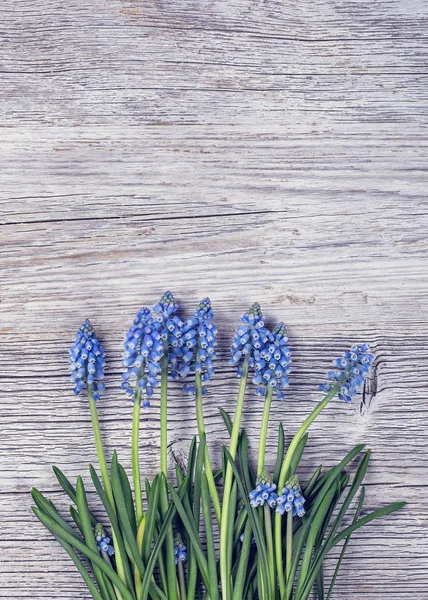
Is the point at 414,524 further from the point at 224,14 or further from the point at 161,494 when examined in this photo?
the point at 224,14

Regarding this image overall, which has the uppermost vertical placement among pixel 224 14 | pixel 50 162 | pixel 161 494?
pixel 224 14

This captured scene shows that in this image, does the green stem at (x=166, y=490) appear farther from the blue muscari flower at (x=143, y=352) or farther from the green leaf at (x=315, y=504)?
the green leaf at (x=315, y=504)

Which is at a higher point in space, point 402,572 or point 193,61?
point 193,61

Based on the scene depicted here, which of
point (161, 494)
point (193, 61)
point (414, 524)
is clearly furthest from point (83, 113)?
point (414, 524)

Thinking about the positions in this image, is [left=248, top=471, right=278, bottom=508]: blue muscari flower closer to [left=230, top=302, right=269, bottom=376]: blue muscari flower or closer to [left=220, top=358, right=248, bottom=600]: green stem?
[left=220, top=358, right=248, bottom=600]: green stem

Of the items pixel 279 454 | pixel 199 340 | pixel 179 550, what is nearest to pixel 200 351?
pixel 199 340

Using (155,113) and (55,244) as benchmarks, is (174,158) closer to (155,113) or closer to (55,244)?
(155,113)

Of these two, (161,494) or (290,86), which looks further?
(290,86)
